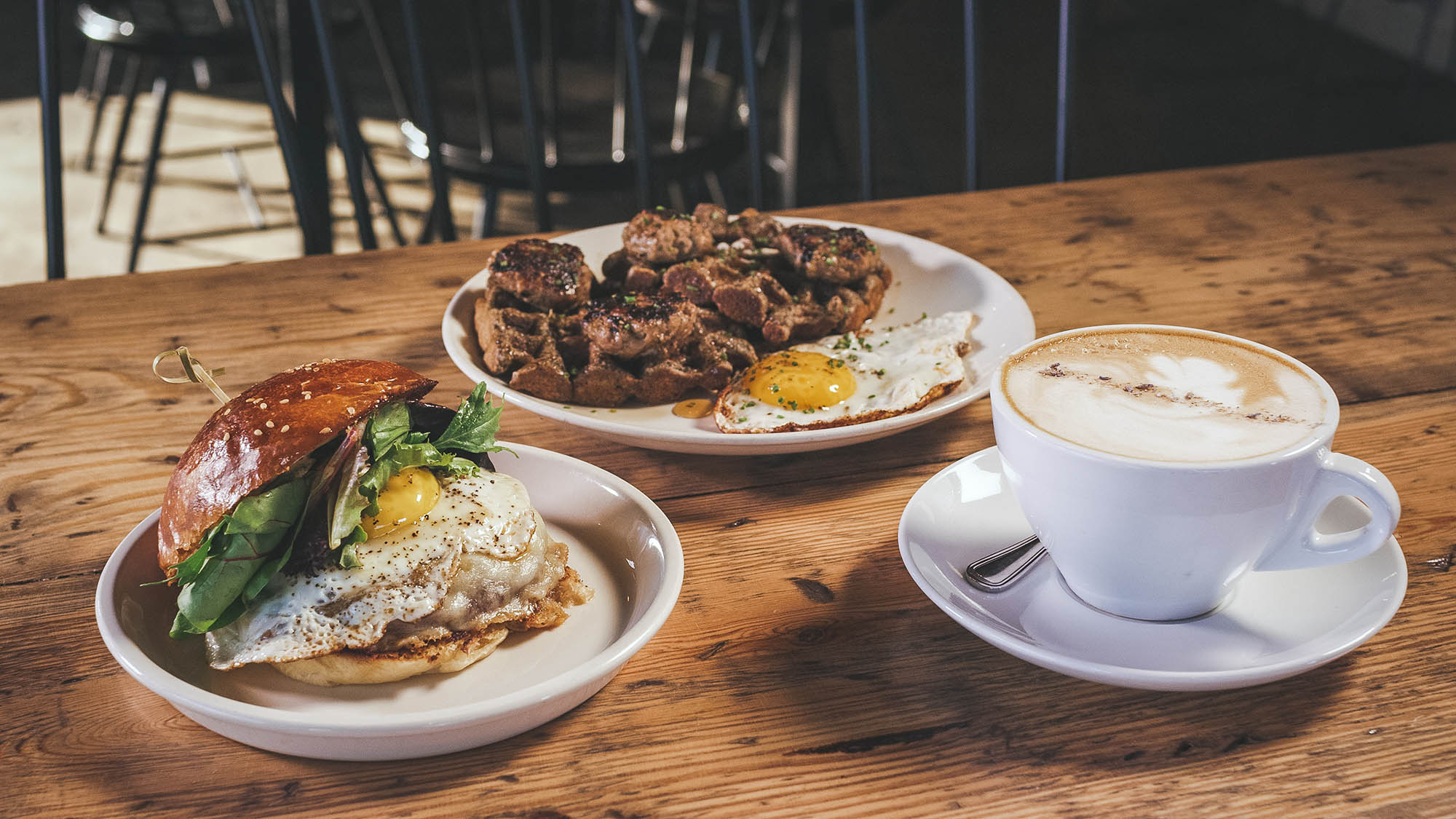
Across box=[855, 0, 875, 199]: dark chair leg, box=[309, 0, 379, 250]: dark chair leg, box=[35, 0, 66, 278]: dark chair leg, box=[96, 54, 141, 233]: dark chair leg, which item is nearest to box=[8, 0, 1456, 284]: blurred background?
box=[96, 54, 141, 233]: dark chair leg

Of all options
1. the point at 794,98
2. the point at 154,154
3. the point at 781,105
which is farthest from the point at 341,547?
the point at 781,105

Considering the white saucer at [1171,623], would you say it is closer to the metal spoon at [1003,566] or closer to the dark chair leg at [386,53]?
the metal spoon at [1003,566]

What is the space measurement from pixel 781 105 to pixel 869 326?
15.8 ft

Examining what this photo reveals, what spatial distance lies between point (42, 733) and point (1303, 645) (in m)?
1.03

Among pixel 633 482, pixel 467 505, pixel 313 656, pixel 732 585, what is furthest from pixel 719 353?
pixel 313 656

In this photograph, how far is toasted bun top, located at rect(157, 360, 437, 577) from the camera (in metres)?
0.89

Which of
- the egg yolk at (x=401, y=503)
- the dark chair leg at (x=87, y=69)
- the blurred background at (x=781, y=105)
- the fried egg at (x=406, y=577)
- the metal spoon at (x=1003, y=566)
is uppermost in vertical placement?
the egg yolk at (x=401, y=503)

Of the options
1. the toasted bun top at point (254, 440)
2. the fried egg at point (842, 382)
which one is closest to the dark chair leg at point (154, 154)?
the fried egg at point (842, 382)

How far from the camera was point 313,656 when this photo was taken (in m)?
0.86

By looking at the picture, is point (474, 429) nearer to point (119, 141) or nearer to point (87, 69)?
point (119, 141)

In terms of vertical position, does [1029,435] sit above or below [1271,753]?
above

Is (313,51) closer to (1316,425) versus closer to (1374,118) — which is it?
(1316,425)

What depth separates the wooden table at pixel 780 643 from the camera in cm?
81

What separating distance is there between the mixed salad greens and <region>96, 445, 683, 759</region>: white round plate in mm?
44
